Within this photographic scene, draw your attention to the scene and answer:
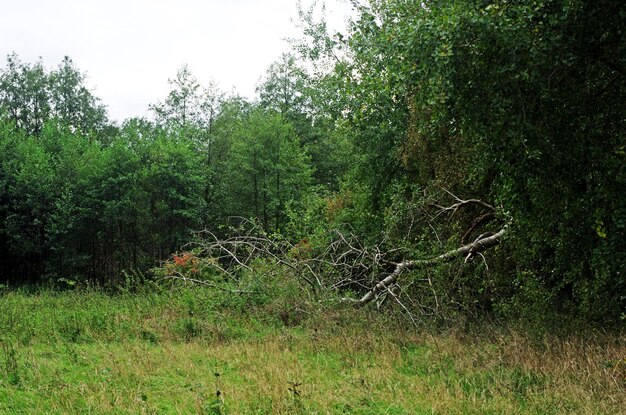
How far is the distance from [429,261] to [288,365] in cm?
464

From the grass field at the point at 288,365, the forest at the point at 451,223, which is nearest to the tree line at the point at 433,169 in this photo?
the forest at the point at 451,223

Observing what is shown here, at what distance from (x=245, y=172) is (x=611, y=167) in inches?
1065

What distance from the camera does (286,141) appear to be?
3228 centimetres

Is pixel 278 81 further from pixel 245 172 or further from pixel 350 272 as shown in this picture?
pixel 350 272

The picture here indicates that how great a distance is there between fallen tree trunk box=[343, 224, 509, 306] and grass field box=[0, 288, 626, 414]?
3.19ft

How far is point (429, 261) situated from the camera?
11.2 meters

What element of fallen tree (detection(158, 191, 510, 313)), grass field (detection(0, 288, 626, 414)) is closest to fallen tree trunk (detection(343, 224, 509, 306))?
fallen tree (detection(158, 191, 510, 313))

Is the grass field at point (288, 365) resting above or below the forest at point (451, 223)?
below

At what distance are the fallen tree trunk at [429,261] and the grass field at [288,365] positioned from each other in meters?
0.97

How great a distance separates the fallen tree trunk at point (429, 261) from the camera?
11336 millimetres

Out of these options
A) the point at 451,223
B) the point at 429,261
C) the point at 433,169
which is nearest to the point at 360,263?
the point at 429,261

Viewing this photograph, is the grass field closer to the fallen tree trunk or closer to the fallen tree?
the fallen tree

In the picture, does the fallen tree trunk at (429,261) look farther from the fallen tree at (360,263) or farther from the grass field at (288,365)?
the grass field at (288,365)

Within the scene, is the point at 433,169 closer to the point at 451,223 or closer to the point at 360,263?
the point at 451,223
